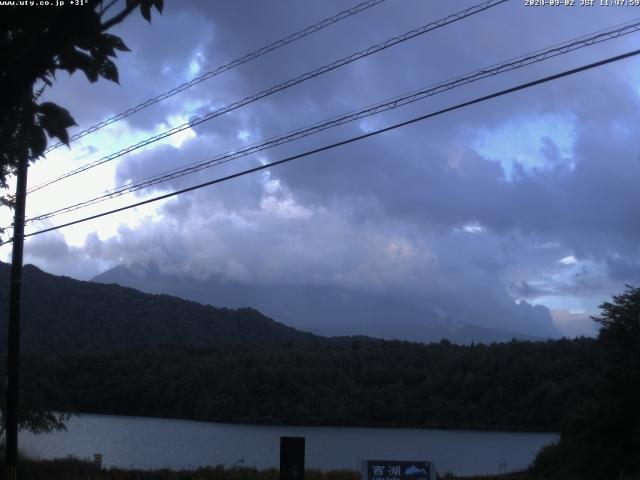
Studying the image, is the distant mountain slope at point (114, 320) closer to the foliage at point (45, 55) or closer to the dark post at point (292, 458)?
the dark post at point (292, 458)

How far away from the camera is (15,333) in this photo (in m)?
18.9

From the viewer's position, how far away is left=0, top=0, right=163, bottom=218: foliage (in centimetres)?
488

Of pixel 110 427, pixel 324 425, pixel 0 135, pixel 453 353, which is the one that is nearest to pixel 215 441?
pixel 110 427

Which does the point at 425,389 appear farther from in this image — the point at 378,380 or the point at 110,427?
the point at 110,427

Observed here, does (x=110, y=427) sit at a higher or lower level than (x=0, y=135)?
lower

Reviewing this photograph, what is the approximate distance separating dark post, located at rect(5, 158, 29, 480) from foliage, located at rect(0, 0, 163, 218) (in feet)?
45.4

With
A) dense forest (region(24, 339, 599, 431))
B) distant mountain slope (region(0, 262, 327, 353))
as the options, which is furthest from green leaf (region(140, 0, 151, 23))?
dense forest (region(24, 339, 599, 431))

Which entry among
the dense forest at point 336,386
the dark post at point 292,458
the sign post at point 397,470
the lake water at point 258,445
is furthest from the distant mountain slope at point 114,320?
the sign post at point 397,470

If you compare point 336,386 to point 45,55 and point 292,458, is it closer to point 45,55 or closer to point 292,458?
point 292,458

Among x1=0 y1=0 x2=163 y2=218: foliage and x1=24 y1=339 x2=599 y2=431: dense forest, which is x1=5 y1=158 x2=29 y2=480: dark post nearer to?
x1=0 y1=0 x2=163 y2=218: foliage

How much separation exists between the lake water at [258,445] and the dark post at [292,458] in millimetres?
16981

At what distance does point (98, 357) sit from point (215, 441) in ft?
65.0

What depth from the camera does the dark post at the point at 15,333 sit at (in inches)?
727

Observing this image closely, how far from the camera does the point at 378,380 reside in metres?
64.2
